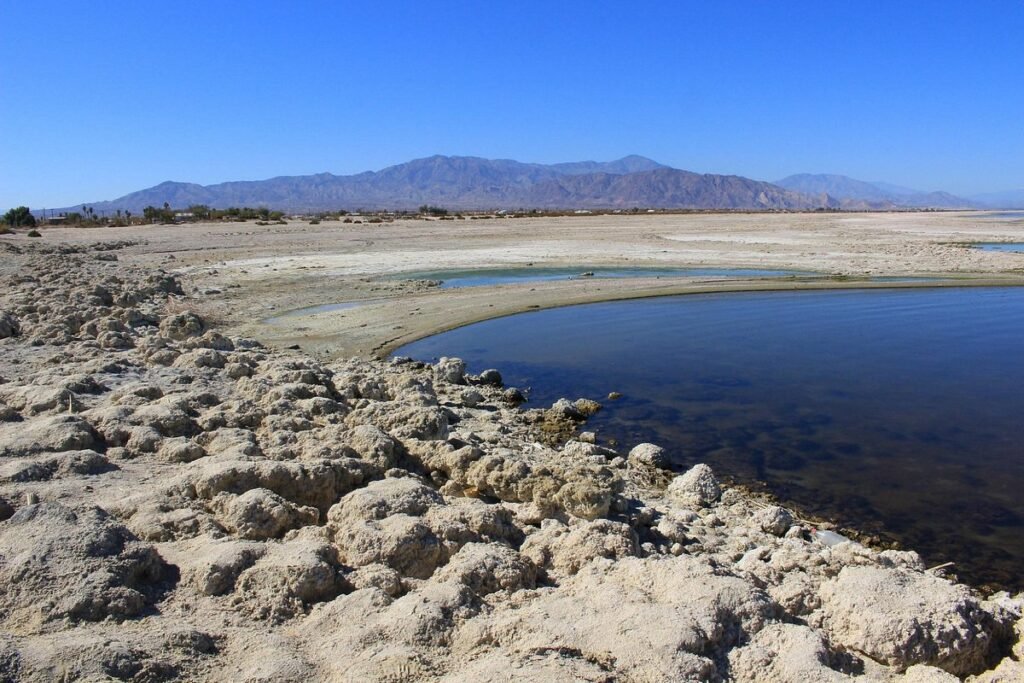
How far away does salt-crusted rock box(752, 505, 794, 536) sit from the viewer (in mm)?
5695

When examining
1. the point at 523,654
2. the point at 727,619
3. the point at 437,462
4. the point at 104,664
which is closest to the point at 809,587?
the point at 727,619

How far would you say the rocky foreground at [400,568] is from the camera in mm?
3389

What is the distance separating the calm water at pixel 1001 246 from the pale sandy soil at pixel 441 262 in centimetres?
99

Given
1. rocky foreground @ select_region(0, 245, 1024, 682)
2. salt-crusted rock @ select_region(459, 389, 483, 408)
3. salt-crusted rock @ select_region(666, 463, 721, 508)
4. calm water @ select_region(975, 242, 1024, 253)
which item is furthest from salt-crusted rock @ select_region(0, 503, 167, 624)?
calm water @ select_region(975, 242, 1024, 253)

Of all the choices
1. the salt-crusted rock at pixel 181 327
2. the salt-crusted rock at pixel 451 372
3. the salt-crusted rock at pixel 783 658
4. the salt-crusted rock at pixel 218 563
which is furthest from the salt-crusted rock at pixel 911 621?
the salt-crusted rock at pixel 181 327

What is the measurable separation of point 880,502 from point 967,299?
1510cm

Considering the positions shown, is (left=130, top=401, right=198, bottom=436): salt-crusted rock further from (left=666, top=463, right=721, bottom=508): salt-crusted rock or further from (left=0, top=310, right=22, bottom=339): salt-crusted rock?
(left=0, top=310, right=22, bottom=339): salt-crusted rock

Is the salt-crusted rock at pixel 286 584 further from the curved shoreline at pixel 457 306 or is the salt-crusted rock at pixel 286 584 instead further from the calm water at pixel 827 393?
the curved shoreline at pixel 457 306

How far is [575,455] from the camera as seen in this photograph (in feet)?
24.0

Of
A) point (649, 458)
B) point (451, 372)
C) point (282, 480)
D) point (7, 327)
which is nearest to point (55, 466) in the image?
point (282, 480)

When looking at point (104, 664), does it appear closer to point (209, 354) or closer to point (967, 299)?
point (209, 354)

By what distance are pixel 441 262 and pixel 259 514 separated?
71.8 ft

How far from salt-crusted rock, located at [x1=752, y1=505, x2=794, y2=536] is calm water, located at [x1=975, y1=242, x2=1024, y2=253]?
108 feet

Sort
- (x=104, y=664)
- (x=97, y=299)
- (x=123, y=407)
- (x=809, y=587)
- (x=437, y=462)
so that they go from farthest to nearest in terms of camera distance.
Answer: (x=97, y=299) < (x=123, y=407) < (x=437, y=462) < (x=809, y=587) < (x=104, y=664)
